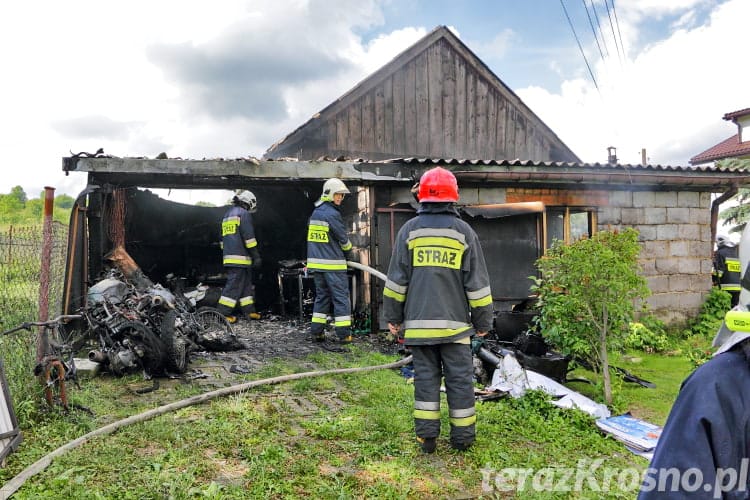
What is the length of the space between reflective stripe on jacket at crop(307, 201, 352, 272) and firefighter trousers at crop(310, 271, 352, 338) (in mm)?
139

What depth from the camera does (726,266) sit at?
374 inches

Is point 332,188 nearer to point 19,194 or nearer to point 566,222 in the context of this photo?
point 566,222

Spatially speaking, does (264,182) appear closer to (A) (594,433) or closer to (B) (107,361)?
(B) (107,361)

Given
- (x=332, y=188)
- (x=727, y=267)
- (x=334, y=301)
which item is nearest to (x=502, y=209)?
(x=332, y=188)

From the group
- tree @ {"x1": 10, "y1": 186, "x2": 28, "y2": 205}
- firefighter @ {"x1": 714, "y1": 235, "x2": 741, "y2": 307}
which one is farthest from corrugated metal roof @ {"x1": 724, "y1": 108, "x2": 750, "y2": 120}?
tree @ {"x1": 10, "y1": 186, "x2": 28, "y2": 205}

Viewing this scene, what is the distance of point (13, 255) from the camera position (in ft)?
14.9

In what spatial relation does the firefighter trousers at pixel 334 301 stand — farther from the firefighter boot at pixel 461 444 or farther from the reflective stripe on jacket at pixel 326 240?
the firefighter boot at pixel 461 444

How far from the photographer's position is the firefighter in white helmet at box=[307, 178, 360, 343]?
720 centimetres

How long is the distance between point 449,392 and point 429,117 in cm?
1163

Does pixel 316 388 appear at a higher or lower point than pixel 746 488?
lower

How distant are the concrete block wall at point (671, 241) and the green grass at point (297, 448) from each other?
4699 mm

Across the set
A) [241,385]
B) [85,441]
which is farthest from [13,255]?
[241,385]

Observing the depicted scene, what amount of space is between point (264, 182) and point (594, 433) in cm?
618
